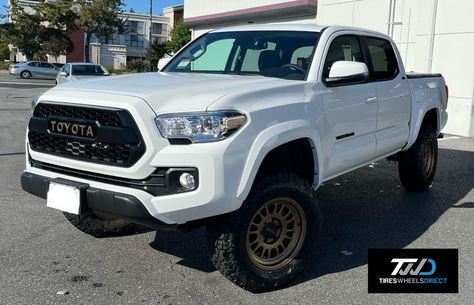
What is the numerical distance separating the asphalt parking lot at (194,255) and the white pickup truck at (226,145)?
0.85ft

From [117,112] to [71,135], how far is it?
460 mm

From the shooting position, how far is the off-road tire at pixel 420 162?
251 inches

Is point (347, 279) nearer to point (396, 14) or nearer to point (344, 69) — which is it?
point (344, 69)

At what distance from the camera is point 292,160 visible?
4.03 meters

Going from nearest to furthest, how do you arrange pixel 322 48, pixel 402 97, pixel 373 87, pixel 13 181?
pixel 322 48 → pixel 373 87 → pixel 402 97 → pixel 13 181

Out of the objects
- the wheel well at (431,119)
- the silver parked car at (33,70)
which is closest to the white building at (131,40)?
the silver parked car at (33,70)

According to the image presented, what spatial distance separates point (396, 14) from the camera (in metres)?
14.5

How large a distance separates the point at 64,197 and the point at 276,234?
59.1 inches

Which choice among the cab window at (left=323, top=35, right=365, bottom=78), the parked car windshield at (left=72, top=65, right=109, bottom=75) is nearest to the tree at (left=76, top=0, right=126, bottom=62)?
the parked car windshield at (left=72, top=65, right=109, bottom=75)

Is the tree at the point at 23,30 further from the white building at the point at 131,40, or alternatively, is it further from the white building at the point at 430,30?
the white building at the point at 430,30

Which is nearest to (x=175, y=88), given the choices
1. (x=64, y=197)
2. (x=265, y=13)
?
(x=64, y=197)

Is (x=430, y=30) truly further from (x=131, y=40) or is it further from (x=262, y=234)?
(x=131, y=40)

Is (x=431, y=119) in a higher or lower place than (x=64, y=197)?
higher

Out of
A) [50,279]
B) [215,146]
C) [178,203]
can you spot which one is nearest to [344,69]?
[215,146]
